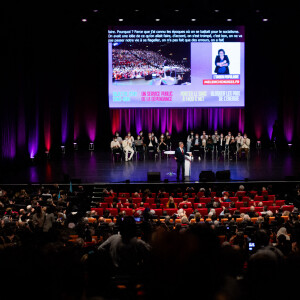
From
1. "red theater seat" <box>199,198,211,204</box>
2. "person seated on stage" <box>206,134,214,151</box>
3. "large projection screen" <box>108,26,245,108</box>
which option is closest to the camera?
"red theater seat" <box>199,198,211,204</box>

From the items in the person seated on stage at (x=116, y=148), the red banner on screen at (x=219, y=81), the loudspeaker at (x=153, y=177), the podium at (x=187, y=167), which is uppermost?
the red banner on screen at (x=219, y=81)

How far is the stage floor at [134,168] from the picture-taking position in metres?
14.4

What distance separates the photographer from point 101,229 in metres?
7.77

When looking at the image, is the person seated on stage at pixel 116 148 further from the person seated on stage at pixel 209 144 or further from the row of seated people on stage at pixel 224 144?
the person seated on stage at pixel 209 144

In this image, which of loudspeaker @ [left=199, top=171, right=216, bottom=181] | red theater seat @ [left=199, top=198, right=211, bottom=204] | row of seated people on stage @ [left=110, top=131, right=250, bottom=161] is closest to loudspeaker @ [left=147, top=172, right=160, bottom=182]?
A: loudspeaker @ [left=199, top=171, right=216, bottom=181]

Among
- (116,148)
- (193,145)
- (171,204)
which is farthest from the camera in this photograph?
(193,145)

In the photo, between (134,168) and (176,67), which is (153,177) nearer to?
(134,168)

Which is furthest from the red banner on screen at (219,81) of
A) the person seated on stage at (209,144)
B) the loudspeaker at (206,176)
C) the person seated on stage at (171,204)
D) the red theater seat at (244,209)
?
the red theater seat at (244,209)

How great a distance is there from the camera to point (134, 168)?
16.1 m

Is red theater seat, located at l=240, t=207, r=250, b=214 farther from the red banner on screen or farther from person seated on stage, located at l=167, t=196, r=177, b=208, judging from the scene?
the red banner on screen

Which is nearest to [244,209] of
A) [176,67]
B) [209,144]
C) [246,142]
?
[209,144]

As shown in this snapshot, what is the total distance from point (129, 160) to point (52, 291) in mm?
15911

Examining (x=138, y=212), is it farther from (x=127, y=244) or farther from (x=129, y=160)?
(x=129, y=160)

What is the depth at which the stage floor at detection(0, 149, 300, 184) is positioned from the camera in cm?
1442
